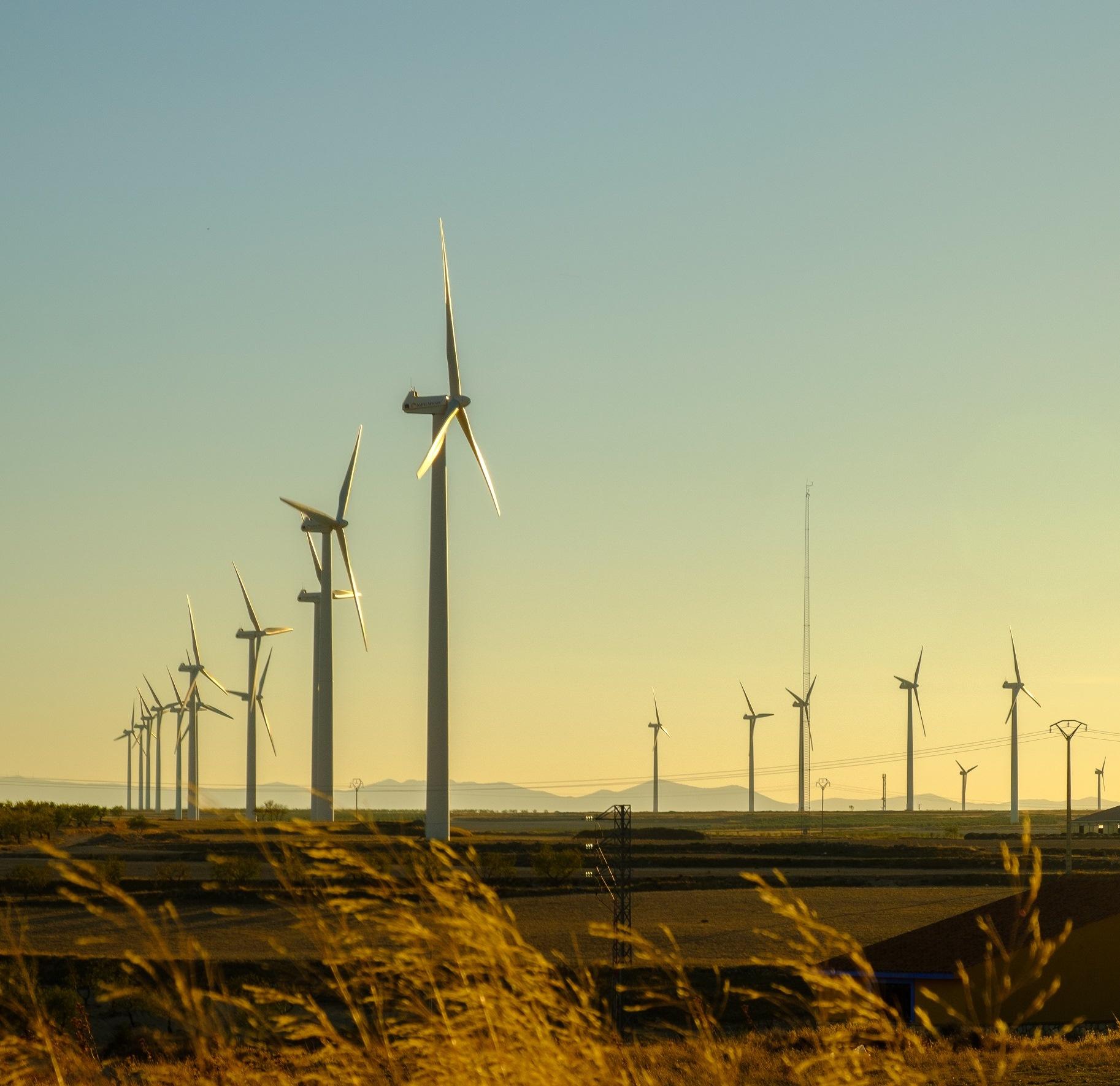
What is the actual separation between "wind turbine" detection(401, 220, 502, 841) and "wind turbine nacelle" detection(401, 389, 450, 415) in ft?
3.54

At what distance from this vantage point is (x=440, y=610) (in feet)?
309

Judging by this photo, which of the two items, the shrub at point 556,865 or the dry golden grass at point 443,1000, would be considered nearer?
the dry golden grass at point 443,1000

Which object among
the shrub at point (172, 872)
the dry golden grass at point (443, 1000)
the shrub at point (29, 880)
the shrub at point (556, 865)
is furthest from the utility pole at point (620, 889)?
the shrub at point (29, 880)

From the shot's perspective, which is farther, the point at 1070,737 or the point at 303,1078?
the point at 1070,737

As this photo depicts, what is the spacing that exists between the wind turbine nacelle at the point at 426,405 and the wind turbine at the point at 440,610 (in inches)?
42.4

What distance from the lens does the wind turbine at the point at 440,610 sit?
300ft

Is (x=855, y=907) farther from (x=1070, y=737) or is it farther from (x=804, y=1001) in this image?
(x=804, y=1001)

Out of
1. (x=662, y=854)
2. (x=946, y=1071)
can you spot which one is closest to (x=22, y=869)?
(x=662, y=854)

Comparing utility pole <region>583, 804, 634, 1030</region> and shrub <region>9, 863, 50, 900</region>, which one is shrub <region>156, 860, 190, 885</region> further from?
utility pole <region>583, 804, 634, 1030</region>

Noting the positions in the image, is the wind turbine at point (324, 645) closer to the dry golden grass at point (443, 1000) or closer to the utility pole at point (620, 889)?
the utility pole at point (620, 889)

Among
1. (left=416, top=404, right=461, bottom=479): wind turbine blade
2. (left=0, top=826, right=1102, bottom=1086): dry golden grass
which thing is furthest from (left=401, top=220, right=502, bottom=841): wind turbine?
(left=0, top=826, right=1102, bottom=1086): dry golden grass

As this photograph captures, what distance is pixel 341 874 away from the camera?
4.94 meters

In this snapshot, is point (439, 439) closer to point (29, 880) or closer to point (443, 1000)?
Answer: point (29, 880)

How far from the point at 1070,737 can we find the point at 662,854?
137ft
